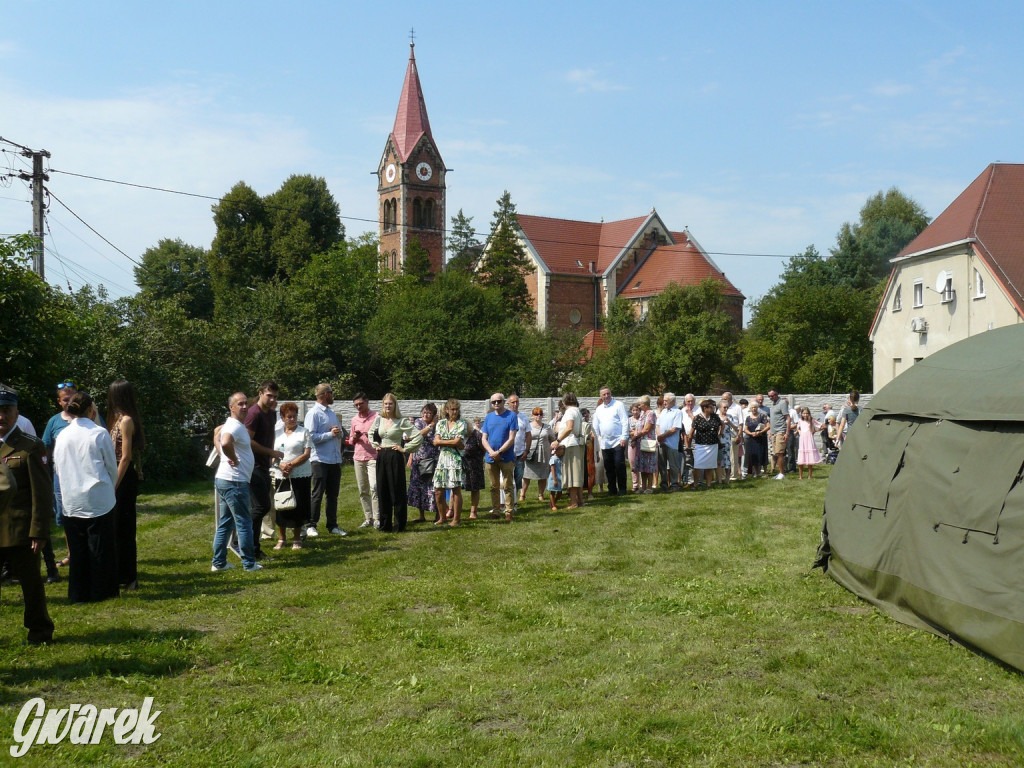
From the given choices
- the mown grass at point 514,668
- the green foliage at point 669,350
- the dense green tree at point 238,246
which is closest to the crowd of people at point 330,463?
the mown grass at point 514,668

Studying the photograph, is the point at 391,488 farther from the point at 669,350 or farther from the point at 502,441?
the point at 669,350

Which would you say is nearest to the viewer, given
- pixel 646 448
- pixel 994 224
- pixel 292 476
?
pixel 292 476

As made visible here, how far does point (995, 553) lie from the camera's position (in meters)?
6.54

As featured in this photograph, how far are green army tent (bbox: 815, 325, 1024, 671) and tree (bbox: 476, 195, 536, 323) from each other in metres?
56.8

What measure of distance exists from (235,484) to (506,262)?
57.7 m

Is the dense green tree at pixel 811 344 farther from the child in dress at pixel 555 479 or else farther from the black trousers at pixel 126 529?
the black trousers at pixel 126 529

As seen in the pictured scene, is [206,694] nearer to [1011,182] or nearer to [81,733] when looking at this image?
[81,733]

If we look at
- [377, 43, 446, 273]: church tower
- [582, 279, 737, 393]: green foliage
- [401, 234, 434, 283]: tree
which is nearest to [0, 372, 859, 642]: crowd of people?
[582, 279, 737, 393]: green foliage

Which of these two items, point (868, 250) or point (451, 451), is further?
point (868, 250)

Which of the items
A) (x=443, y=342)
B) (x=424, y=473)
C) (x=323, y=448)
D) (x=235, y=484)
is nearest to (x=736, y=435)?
(x=424, y=473)

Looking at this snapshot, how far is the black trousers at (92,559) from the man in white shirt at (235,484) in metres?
1.36

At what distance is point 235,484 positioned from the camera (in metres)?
9.64

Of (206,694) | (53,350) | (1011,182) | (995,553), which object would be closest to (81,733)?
(206,694)

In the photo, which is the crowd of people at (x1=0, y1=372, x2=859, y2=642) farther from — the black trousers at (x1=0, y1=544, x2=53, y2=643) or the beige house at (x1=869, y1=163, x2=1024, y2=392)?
the beige house at (x1=869, y1=163, x2=1024, y2=392)
